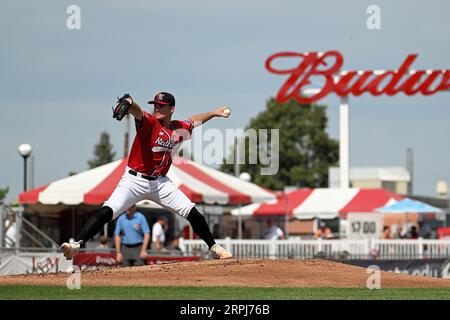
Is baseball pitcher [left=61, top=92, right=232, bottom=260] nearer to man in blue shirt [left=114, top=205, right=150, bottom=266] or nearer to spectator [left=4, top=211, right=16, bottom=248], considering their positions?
man in blue shirt [left=114, top=205, right=150, bottom=266]

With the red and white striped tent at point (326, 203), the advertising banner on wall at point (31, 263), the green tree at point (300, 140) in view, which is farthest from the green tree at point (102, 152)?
the advertising banner on wall at point (31, 263)

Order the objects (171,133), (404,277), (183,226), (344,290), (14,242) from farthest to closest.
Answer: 1. (183,226)
2. (14,242)
3. (404,277)
4. (171,133)
5. (344,290)

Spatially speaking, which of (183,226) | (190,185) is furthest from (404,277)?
(183,226)

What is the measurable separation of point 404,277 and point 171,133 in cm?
357

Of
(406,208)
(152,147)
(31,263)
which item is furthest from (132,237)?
(406,208)

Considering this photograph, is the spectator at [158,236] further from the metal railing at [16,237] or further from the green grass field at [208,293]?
the green grass field at [208,293]

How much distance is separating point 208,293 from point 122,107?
2370mm

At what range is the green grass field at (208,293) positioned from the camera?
33.7ft

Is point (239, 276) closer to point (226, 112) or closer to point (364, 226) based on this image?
point (226, 112)

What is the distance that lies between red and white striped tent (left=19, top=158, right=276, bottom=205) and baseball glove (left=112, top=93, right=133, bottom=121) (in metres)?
15.5

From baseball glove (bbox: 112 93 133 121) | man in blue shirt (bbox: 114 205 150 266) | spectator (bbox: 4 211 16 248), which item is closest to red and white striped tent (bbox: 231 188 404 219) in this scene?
spectator (bbox: 4 211 16 248)

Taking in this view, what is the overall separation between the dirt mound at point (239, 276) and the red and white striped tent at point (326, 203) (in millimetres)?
24551
